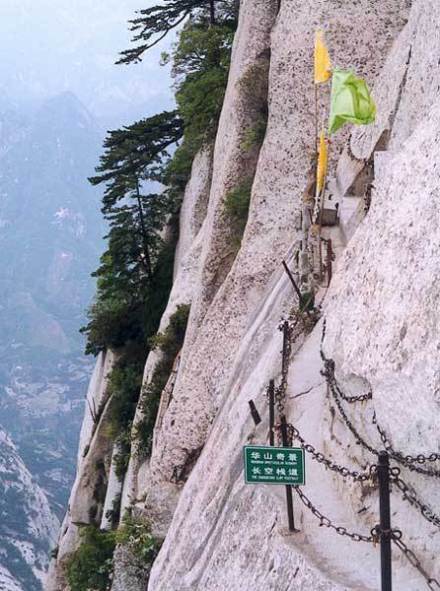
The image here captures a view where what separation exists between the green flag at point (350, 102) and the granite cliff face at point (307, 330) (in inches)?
37.1

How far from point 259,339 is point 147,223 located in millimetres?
17595

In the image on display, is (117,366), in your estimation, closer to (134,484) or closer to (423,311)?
(134,484)

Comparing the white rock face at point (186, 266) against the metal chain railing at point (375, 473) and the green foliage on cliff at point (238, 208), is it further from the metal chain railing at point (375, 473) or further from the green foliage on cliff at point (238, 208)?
the metal chain railing at point (375, 473)

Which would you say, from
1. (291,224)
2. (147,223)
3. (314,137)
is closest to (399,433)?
(291,224)

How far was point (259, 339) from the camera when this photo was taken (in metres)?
15.0

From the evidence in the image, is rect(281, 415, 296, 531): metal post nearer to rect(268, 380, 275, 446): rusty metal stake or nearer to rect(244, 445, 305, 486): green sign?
rect(244, 445, 305, 486): green sign

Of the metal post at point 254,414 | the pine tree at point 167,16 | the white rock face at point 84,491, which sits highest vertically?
the pine tree at point 167,16

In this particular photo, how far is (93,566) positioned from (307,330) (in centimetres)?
1321

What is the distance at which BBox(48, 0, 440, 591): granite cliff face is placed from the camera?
26.3 ft

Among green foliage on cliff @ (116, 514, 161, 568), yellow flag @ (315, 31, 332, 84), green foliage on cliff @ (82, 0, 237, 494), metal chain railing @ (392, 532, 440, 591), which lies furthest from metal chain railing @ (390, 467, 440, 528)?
green foliage on cliff @ (82, 0, 237, 494)

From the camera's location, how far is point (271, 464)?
7.76 m

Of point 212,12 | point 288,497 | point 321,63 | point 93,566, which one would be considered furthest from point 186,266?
point 288,497

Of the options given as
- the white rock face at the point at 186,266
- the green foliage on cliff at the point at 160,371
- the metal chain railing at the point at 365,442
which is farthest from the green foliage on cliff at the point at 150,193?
the metal chain railing at the point at 365,442

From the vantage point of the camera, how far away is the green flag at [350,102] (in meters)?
12.2
